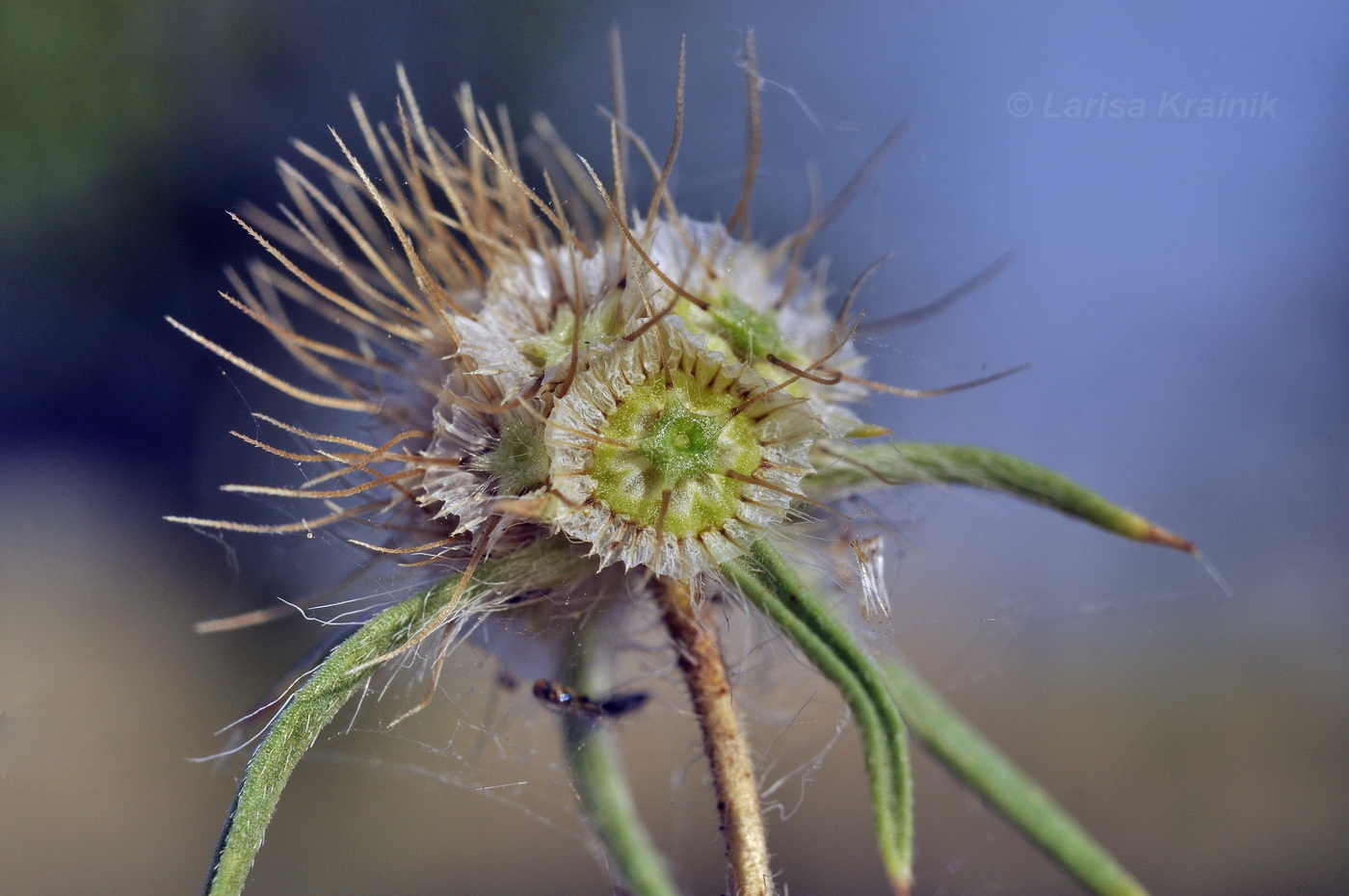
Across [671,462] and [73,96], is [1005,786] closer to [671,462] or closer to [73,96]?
[671,462]

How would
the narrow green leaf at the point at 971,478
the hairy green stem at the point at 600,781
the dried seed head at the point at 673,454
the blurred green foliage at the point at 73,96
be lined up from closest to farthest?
the narrow green leaf at the point at 971,478
the dried seed head at the point at 673,454
the hairy green stem at the point at 600,781
the blurred green foliage at the point at 73,96

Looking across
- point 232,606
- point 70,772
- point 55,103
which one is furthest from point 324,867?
point 55,103

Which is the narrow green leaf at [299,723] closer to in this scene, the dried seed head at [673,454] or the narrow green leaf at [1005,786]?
the dried seed head at [673,454]

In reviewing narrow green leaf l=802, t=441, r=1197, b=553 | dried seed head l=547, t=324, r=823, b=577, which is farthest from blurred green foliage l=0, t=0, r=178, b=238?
narrow green leaf l=802, t=441, r=1197, b=553

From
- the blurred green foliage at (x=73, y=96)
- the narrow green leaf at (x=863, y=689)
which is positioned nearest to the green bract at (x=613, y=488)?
the narrow green leaf at (x=863, y=689)

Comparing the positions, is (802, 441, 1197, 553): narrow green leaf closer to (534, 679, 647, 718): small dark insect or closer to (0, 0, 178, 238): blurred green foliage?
(534, 679, 647, 718): small dark insect

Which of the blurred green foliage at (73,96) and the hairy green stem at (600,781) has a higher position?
the blurred green foliage at (73,96)
